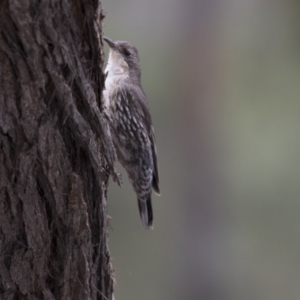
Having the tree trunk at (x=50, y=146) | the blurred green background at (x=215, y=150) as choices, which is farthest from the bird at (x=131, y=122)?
the blurred green background at (x=215, y=150)

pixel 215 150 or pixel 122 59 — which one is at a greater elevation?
pixel 122 59

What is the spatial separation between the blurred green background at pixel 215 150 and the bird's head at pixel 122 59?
125 inches

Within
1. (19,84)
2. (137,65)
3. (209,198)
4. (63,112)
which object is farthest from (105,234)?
(209,198)

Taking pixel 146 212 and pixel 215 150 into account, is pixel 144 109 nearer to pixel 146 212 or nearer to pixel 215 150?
pixel 146 212

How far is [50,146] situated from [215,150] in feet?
19.4

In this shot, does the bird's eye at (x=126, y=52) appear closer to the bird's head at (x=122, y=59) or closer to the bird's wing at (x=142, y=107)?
the bird's head at (x=122, y=59)

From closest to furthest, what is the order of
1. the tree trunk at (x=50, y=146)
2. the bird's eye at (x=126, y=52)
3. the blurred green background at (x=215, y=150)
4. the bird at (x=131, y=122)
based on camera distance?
1. the tree trunk at (x=50, y=146)
2. the bird at (x=131, y=122)
3. the bird's eye at (x=126, y=52)
4. the blurred green background at (x=215, y=150)

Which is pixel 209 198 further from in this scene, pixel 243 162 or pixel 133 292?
pixel 133 292

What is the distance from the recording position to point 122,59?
4.11 m

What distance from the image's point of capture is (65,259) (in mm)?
1893

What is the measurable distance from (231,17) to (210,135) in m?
1.33

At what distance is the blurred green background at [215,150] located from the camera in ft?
24.2

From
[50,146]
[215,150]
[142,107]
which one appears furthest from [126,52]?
[215,150]

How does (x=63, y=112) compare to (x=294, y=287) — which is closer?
(x=63, y=112)
